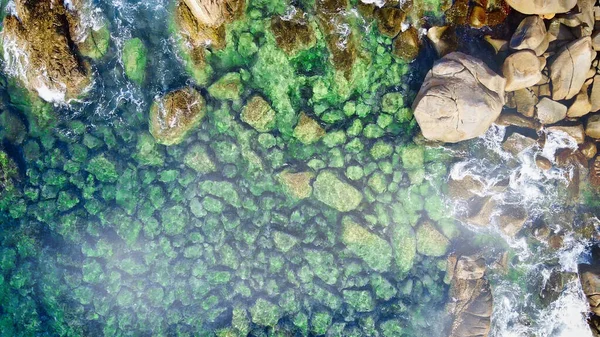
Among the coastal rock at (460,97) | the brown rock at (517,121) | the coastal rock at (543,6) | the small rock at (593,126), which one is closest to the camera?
the coastal rock at (543,6)

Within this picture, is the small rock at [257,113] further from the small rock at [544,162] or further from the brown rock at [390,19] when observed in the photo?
the small rock at [544,162]

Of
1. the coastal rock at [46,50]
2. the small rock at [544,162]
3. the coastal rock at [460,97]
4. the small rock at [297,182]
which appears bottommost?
the small rock at [544,162]

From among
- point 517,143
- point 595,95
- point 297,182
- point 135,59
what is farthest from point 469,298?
point 135,59

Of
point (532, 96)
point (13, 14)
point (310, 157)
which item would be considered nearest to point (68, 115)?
point (13, 14)

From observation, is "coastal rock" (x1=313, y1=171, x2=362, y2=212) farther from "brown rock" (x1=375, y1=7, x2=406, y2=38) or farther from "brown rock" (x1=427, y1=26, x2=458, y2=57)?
"brown rock" (x1=427, y1=26, x2=458, y2=57)

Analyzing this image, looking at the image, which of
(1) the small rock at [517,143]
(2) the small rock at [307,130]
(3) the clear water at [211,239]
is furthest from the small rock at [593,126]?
(2) the small rock at [307,130]

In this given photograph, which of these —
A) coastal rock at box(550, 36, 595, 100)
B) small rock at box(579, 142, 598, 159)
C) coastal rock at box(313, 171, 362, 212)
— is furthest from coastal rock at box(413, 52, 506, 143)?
coastal rock at box(313, 171, 362, 212)
